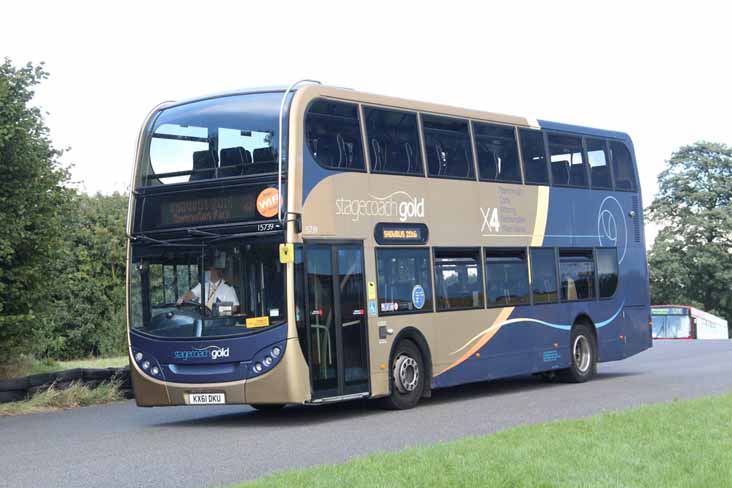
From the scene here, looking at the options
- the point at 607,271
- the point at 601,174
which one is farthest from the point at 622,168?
the point at 607,271

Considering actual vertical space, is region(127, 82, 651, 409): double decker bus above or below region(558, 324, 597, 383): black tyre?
above

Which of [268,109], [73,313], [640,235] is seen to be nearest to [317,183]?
[268,109]

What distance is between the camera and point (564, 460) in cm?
1024

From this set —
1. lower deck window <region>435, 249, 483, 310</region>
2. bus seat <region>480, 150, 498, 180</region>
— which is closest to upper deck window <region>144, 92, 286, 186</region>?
lower deck window <region>435, 249, 483, 310</region>

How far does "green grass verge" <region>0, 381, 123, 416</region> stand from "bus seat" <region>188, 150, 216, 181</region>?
16.9 ft

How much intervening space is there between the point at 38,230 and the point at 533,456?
11814mm

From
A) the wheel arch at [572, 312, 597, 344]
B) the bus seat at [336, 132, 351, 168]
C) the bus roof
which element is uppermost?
the bus roof

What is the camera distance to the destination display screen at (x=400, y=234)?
16750mm

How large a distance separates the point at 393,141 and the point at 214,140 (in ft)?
9.24

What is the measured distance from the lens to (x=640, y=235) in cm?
2383

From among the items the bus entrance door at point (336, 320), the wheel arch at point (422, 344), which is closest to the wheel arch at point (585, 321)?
the wheel arch at point (422, 344)

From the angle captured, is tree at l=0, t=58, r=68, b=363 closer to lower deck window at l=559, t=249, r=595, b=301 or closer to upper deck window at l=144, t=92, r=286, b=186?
upper deck window at l=144, t=92, r=286, b=186

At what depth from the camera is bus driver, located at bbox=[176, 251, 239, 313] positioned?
15.3 metres

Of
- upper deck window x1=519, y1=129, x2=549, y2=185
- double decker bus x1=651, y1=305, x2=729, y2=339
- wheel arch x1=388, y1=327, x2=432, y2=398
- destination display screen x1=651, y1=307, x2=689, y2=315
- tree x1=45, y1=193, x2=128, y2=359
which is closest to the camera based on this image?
wheel arch x1=388, y1=327, x2=432, y2=398
